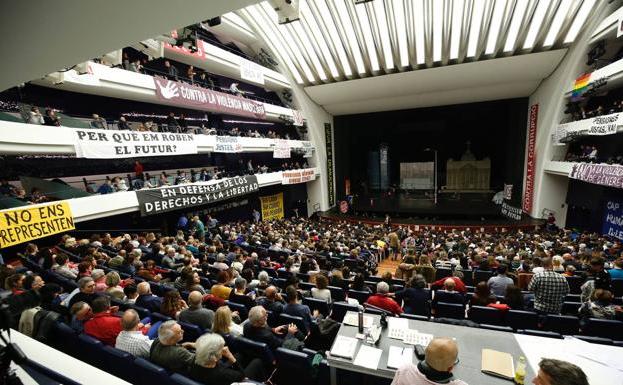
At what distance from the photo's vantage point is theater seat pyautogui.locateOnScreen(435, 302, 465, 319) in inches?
191

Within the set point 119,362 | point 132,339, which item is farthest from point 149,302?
point 119,362

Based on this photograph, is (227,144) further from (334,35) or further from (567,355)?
(567,355)

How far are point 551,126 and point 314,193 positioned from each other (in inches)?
655

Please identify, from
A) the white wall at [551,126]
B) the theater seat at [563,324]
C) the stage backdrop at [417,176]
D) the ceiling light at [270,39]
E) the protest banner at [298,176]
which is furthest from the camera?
the stage backdrop at [417,176]

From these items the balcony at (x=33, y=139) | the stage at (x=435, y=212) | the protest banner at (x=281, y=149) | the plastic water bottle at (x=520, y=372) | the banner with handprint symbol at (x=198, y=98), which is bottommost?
the stage at (x=435, y=212)

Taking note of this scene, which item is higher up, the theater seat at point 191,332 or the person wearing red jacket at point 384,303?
the theater seat at point 191,332

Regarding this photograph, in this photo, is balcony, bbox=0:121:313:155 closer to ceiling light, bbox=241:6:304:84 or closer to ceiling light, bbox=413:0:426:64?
ceiling light, bbox=241:6:304:84

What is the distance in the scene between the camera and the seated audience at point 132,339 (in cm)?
326

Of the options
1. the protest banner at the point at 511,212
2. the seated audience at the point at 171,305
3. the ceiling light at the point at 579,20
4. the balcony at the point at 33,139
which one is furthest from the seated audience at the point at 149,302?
the protest banner at the point at 511,212

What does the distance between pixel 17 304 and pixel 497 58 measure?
2156 centimetres

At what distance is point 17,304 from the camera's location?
3.13 metres

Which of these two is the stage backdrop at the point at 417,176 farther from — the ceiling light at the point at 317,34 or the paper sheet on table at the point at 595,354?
the paper sheet on table at the point at 595,354

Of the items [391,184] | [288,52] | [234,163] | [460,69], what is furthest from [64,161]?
[391,184]

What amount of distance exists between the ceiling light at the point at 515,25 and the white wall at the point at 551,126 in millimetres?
3104
